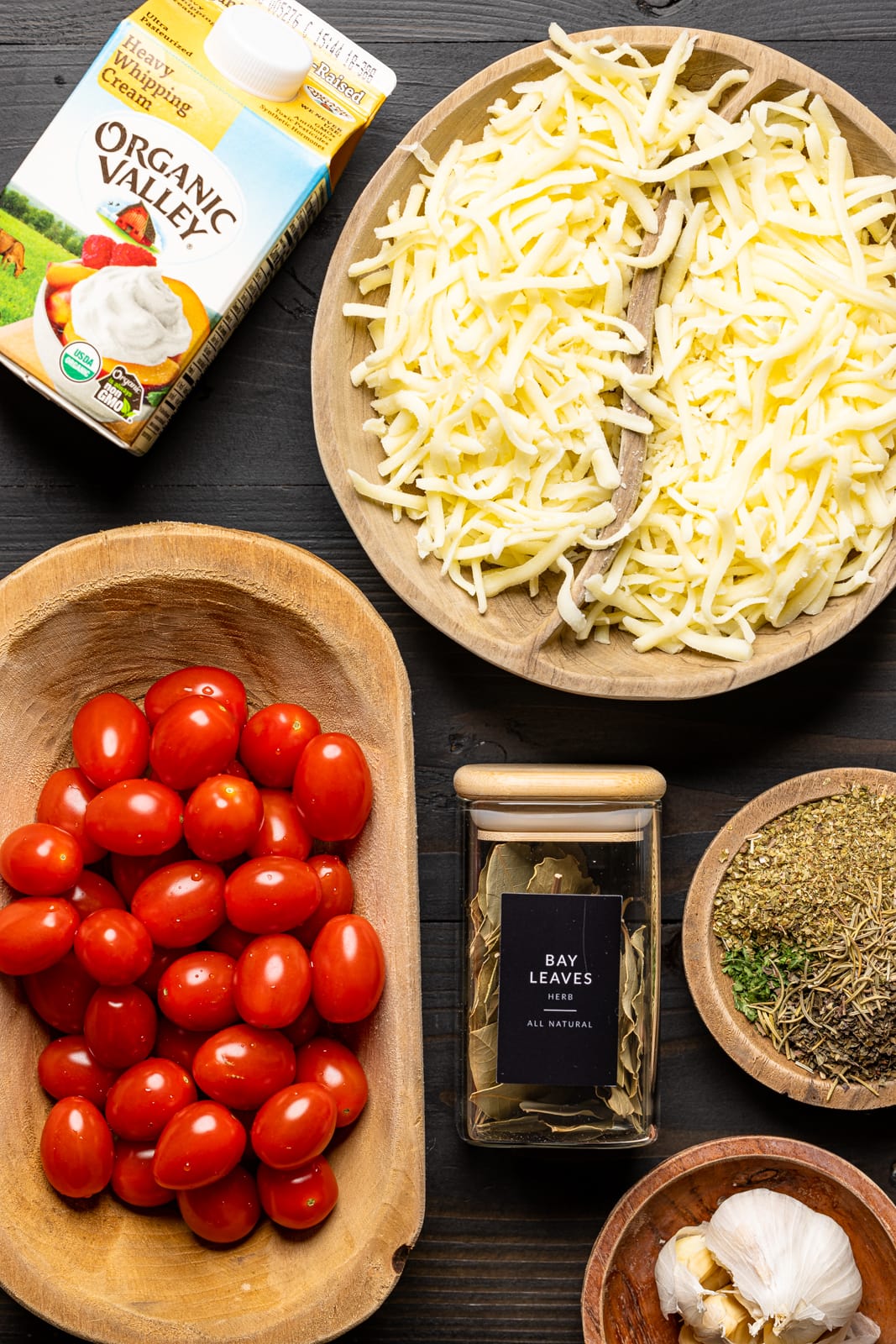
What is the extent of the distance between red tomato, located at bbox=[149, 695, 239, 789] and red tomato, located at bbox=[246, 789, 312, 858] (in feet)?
0.32

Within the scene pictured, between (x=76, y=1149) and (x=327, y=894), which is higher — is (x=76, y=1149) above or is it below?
below

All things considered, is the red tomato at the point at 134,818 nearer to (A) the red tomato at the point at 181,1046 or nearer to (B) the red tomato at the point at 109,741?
(B) the red tomato at the point at 109,741

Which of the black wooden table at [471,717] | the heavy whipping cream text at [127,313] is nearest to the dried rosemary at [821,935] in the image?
the black wooden table at [471,717]

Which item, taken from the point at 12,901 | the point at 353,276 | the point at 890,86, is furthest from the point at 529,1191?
the point at 890,86

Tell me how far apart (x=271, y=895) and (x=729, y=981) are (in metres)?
0.70

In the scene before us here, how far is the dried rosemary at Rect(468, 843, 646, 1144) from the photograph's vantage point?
4.69 ft

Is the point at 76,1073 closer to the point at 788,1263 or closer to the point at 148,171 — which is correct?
the point at 788,1263

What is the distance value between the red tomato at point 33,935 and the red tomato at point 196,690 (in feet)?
0.93

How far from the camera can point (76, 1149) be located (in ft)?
4.38

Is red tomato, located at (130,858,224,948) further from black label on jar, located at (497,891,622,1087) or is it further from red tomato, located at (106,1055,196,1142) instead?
black label on jar, located at (497,891,622,1087)

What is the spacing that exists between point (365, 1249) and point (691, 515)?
3.43 ft

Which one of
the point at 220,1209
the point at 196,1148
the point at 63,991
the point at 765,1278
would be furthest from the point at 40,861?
the point at 765,1278

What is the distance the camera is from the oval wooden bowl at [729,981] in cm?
152

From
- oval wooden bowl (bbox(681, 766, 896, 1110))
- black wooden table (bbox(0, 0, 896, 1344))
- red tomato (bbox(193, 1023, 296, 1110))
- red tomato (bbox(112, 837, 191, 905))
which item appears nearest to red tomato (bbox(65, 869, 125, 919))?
red tomato (bbox(112, 837, 191, 905))
